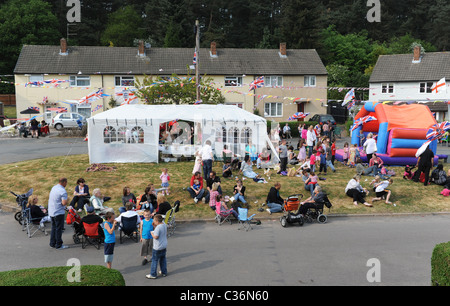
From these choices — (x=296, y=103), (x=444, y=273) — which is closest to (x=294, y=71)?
(x=296, y=103)

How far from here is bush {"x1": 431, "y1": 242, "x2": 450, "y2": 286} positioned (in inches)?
260

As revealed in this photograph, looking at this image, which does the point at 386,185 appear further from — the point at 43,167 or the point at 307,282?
the point at 43,167

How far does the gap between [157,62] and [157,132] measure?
76.2 ft

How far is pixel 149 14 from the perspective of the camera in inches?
2421

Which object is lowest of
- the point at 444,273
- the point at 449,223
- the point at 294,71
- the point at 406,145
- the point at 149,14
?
the point at 449,223

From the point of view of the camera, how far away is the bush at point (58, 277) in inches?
233

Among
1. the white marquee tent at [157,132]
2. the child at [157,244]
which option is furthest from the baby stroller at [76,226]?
the white marquee tent at [157,132]

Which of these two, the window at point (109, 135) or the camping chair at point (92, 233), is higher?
the window at point (109, 135)

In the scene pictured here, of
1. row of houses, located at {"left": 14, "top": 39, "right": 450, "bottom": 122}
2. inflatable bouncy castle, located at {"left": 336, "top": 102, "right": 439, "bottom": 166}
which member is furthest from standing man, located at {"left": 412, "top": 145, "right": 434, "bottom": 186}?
row of houses, located at {"left": 14, "top": 39, "right": 450, "bottom": 122}

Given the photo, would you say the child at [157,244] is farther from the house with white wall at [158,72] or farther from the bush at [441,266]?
the house with white wall at [158,72]

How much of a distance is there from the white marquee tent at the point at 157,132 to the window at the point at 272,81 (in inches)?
849

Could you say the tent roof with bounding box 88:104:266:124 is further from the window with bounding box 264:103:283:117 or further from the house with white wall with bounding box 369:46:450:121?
the house with white wall with bounding box 369:46:450:121
